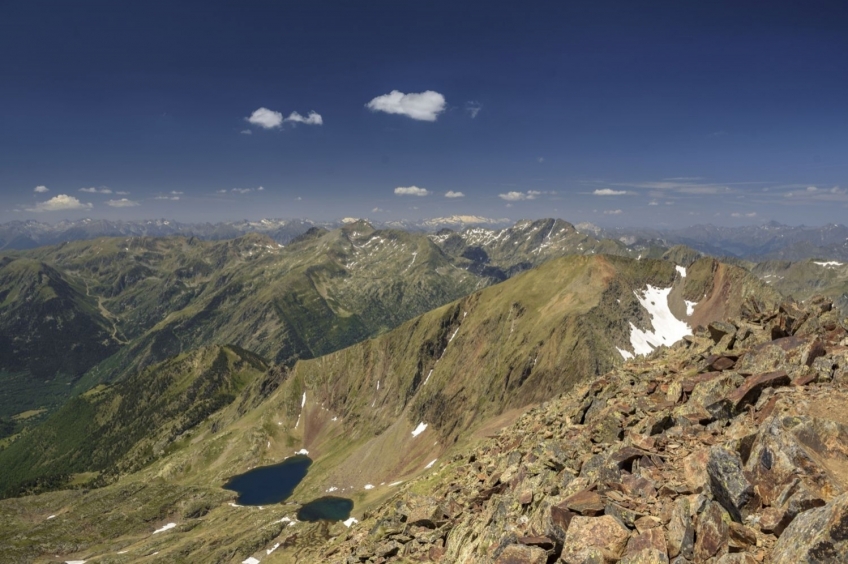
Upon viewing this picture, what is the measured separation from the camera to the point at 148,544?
175000 mm

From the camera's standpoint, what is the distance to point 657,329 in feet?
581

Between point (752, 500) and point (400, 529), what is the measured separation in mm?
29957

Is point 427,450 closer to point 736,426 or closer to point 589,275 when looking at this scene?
point 589,275

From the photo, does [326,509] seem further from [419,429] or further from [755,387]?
[755,387]

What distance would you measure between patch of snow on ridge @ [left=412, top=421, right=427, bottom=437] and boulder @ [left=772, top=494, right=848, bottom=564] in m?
185

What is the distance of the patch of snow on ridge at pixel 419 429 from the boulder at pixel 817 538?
185 metres

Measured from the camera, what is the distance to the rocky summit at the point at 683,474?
1791 centimetres

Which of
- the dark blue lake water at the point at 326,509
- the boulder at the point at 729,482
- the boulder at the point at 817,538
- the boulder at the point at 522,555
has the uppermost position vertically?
the boulder at the point at 817,538

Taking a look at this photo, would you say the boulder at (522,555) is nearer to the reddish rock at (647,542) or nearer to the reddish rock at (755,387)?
the reddish rock at (647,542)

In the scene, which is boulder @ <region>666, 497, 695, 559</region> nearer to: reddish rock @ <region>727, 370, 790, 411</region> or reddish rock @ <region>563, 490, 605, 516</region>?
reddish rock @ <region>563, 490, 605, 516</region>

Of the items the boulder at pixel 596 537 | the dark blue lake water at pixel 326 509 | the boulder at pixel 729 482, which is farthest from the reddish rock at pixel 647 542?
the dark blue lake water at pixel 326 509

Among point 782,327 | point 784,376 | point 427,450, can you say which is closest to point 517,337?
point 427,450

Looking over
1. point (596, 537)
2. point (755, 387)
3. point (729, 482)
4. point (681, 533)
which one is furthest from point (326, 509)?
point (729, 482)

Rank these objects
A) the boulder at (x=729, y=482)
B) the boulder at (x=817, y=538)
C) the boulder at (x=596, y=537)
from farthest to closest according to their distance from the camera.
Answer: the boulder at (x=596, y=537) → the boulder at (x=729, y=482) → the boulder at (x=817, y=538)
